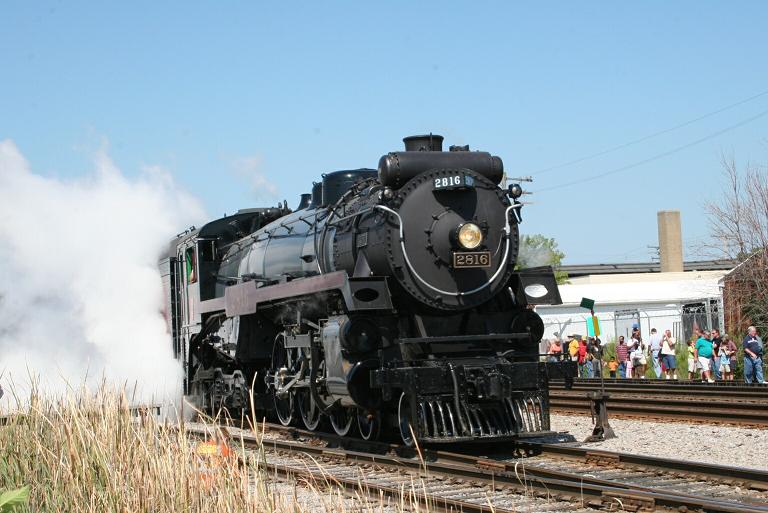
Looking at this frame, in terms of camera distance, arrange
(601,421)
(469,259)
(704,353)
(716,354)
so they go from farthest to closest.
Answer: (716,354) → (704,353) → (601,421) → (469,259)

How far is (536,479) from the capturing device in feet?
26.8

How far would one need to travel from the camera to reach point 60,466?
23.8ft

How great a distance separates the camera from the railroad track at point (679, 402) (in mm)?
13562

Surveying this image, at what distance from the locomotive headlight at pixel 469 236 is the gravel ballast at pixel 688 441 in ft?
9.51

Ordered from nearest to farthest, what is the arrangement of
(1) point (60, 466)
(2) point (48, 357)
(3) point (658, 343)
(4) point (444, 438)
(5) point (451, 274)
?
(1) point (60, 466) → (4) point (444, 438) → (5) point (451, 274) → (2) point (48, 357) → (3) point (658, 343)

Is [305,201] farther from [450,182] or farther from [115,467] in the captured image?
[115,467]

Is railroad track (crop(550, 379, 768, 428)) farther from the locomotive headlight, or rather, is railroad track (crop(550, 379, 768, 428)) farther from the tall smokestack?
the tall smokestack

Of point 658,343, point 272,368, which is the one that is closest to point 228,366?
point 272,368

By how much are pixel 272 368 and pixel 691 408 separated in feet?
21.4

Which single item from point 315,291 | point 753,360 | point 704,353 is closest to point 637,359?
point 704,353

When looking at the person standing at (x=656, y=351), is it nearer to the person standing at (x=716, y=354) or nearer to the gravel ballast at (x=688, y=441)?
the person standing at (x=716, y=354)

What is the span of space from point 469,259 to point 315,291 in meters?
2.06

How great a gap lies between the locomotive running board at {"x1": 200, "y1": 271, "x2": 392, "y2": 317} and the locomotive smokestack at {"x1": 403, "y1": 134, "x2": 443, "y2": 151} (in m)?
1.79

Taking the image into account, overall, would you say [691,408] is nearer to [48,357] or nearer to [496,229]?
[496,229]
